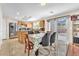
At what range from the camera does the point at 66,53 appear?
165cm

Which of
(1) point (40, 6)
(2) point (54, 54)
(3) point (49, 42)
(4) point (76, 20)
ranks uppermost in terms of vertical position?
(1) point (40, 6)

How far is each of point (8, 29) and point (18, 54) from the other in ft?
1.14

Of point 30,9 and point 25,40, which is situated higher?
point 30,9

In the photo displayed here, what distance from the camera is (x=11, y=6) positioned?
1632 millimetres

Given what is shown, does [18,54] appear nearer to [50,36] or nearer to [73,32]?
[50,36]

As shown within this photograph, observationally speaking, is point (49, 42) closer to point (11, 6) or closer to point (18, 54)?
point (18, 54)

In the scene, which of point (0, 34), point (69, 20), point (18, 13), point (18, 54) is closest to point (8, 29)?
point (0, 34)

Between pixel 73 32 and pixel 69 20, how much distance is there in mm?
161

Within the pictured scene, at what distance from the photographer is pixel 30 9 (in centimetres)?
165

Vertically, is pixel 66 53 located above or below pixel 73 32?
below

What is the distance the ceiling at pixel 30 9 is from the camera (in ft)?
5.36

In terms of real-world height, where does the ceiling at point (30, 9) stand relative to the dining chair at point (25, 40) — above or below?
above

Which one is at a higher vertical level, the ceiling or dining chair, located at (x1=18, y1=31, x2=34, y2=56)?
the ceiling

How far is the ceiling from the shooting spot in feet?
5.36
